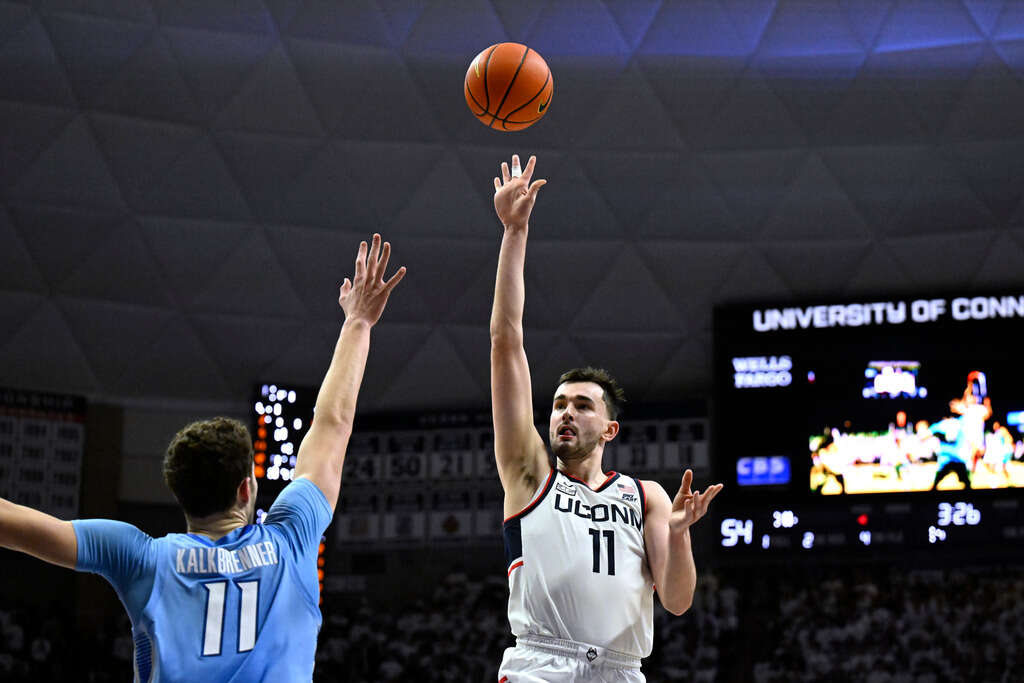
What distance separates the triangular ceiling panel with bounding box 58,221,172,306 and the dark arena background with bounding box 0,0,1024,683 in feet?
0.11

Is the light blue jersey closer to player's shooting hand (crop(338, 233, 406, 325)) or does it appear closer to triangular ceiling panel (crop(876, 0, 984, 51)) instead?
player's shooting hand (crop(338, 233, 406, 325))

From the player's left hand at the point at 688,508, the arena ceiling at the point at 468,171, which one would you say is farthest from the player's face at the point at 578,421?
the arena ceiling at the point at 468,171

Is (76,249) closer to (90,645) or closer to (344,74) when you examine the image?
(344,74)

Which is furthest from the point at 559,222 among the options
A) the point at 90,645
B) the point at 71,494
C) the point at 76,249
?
A: the point at 90,645

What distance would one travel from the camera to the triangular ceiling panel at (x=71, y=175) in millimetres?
14742

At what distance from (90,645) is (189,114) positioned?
7035mm

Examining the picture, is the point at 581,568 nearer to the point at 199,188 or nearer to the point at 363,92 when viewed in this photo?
the point at 363,92

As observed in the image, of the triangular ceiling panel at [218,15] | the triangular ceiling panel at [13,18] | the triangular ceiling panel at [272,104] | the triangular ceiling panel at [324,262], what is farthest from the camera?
the triangular ceiling panel at [324,262]

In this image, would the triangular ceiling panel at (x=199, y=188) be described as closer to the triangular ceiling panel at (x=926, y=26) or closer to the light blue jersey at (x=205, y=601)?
the triangular ceiling panel at (x=926, y=26)

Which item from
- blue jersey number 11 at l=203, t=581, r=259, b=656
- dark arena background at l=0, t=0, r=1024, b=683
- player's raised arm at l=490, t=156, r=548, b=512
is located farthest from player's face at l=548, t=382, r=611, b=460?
dark arena background at l=0, t=0, r=1024, b=683

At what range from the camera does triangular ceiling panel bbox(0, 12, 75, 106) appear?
564 inches

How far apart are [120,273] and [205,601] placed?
1336 cm

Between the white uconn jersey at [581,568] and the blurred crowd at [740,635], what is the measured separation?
1084cm

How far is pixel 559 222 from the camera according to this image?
51.5 ft
